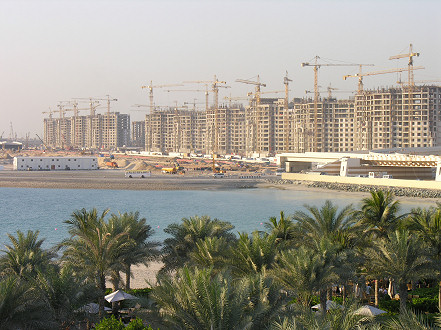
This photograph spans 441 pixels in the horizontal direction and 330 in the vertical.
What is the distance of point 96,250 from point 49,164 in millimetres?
69209

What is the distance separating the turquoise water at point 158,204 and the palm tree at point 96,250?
46.5ft

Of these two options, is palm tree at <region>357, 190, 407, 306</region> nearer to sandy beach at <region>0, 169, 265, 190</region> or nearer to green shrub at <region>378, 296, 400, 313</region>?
green shrub at <region>378, 296, 400, 313</region>

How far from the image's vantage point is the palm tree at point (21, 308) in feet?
34.1

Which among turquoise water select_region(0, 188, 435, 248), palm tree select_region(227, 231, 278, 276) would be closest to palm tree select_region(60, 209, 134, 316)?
palm tree select_region(227, 231, 278, 276)

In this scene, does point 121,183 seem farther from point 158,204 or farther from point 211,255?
point 211,255

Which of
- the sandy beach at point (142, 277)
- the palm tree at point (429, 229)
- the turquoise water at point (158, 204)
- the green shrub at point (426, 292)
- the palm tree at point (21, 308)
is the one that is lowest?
the sandy beach at point (142, 277)

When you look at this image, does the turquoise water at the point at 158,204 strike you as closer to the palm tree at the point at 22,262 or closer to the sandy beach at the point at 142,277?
the sandy beach at the point at 142,277

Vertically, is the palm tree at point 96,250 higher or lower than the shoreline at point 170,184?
higher

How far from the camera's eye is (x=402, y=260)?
540 inches

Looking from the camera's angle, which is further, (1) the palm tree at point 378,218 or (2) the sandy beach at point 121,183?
(2) the sandy beach at point 121,183

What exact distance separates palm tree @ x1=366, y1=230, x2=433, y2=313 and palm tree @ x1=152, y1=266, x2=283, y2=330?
13.8ft

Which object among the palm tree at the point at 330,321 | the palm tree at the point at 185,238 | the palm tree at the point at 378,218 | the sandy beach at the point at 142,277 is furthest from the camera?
the sandy beach at the point at 142,277

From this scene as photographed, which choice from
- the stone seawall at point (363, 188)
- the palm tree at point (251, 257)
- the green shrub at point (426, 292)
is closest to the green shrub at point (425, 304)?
the green shrub at point (426, 292)

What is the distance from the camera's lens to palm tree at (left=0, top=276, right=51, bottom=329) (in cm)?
1040
